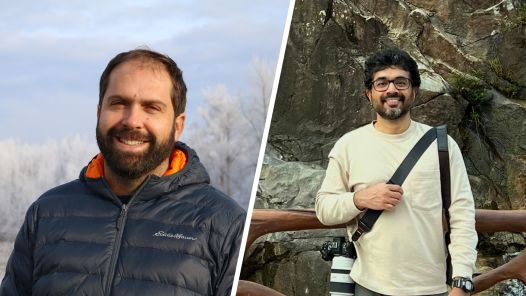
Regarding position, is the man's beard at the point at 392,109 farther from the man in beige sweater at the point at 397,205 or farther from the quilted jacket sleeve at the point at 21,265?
the quilted jacket sleeve at the point at 21,265

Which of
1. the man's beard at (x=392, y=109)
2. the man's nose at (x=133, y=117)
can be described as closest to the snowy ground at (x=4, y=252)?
the man's nose at (x=133, y=117)

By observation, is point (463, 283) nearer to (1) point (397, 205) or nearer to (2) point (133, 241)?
(1) point (397, 205)

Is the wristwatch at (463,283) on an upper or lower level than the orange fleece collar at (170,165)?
lower

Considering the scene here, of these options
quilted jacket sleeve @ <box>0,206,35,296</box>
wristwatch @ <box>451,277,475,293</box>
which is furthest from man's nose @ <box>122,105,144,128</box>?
wristwatch @ <box>451,277,475,293</box>

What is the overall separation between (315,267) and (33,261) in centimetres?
120

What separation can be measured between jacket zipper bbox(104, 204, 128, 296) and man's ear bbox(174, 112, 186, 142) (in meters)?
0.17

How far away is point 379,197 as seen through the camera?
58.7 inches

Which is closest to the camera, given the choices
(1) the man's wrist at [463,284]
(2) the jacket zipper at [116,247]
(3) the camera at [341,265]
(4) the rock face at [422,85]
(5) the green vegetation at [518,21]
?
(2) the jacket zipper at [116,247]

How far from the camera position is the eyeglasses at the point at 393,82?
5.15ft

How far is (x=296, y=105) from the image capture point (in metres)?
2.08

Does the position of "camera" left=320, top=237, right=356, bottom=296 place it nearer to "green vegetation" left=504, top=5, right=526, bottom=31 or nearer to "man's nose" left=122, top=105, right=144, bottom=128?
"man's nose" left=122, top=105, right=144, bottom=128

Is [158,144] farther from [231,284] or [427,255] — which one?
[427,255]

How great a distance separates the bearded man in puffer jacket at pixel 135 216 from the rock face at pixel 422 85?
84cm

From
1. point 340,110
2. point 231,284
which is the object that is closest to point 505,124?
point 340,110
